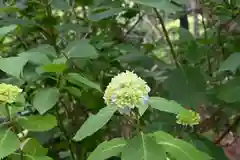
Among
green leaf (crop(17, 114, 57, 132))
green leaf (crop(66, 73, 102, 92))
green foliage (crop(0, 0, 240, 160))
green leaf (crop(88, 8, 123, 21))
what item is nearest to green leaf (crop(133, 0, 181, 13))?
green foliage (crop(0, 0, 240, 160))

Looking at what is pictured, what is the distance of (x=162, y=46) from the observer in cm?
148

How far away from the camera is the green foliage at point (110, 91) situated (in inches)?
27.8

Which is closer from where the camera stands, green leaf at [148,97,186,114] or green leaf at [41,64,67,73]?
green leaf at [148,97,186,114]

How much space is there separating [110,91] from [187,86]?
0.46m

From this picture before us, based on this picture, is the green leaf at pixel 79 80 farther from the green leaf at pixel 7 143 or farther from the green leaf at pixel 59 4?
the green leaf at pixel 59 4

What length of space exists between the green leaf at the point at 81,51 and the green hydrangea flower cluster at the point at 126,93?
0.85 ft

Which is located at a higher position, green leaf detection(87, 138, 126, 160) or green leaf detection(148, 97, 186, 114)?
green leaf detection(148, 97, 186, 114)

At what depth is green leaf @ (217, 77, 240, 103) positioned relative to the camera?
3.47ft

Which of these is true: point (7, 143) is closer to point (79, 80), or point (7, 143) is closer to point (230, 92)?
point (79, 80)

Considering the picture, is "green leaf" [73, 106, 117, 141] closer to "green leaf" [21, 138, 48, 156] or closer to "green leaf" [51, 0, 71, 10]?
"green leaf" [21, 138, 48, 156]

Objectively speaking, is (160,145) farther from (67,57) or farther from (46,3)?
(46,3)

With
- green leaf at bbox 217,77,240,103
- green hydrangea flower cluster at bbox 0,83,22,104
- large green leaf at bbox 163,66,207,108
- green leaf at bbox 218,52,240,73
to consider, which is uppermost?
green hydrangea flower cluster at bbox 0,83,22,104

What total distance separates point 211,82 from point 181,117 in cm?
47

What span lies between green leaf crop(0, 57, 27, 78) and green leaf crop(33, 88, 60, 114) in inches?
3.0
